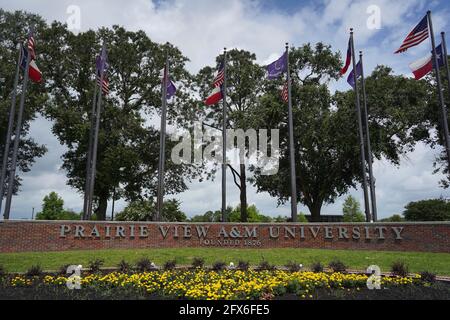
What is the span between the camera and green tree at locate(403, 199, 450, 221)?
1390 inches

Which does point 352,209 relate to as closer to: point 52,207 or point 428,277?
point 52,207

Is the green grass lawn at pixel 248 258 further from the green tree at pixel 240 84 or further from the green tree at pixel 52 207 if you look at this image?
the green tree at pixel 52 207

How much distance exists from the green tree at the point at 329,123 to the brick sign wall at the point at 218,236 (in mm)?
10375

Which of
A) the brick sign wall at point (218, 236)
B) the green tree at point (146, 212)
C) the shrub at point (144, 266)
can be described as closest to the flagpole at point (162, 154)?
the brick sign wall at point (218, 236)

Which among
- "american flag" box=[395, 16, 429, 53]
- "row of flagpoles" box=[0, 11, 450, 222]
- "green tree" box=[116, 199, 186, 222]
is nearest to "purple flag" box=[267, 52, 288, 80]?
"row of flagpoles" box=[0, 11, 450, 222]

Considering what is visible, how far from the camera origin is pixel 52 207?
58.3 metres

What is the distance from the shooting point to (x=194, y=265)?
11250 millimetres

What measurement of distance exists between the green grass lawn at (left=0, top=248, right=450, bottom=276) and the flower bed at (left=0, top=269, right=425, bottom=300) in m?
2.35

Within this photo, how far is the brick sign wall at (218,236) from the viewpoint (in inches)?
607

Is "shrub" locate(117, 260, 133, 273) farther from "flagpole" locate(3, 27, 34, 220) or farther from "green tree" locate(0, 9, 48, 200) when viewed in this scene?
"green tree" locate(0, 9, 48, 200)

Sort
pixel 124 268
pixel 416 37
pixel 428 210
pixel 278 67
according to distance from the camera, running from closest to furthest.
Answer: pixel 124 268
pixel 416 37
pixel 278 67
pixel 428 210

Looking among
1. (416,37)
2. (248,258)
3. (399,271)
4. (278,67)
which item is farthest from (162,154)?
(399,271)

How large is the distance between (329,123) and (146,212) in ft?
41.9

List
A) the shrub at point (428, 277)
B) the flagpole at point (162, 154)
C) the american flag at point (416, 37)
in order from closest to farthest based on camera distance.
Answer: the shrub at point (428, 277)
the american flag at point (416, 37)
the flagpole at point (162, 154)
